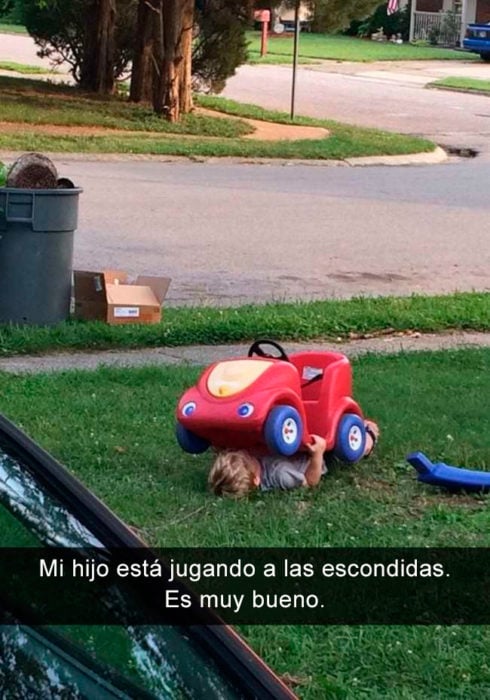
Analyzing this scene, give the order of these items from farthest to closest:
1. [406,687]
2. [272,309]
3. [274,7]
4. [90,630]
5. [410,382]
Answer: [274,7] → [272,309] → [410,382] → [406,687] → [90,630]

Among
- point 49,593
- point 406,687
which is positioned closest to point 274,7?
point 406,687

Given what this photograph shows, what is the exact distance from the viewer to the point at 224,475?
5332 mm

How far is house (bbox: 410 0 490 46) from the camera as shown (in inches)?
2409

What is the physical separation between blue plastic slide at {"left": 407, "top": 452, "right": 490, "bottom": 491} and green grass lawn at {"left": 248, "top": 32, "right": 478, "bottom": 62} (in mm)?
41179

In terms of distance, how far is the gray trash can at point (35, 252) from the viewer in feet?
26.6

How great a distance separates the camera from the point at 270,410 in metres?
5.11

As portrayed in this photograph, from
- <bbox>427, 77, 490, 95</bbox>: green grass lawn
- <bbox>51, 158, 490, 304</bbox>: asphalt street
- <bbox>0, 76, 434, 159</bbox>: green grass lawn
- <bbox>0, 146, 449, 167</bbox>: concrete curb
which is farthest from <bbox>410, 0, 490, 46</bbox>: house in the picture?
<bbox>51, 158, 490, 304</bbox>: asphalt street

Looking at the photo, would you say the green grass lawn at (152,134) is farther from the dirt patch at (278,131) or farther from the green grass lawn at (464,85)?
the green grass lawn at (464,85)

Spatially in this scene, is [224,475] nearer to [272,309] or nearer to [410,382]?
[410,382]

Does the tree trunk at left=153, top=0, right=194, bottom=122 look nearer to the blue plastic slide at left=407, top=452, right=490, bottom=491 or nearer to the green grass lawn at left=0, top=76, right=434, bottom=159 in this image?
the green grass lawn at left=0, top=76, right=434, bottom=159

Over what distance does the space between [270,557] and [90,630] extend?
2.63 meters

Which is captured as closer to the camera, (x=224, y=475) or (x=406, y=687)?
(x=406, y=687)

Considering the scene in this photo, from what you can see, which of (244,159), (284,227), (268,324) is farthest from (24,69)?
(268,324)

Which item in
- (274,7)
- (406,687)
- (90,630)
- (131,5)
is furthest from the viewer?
(131,5)
